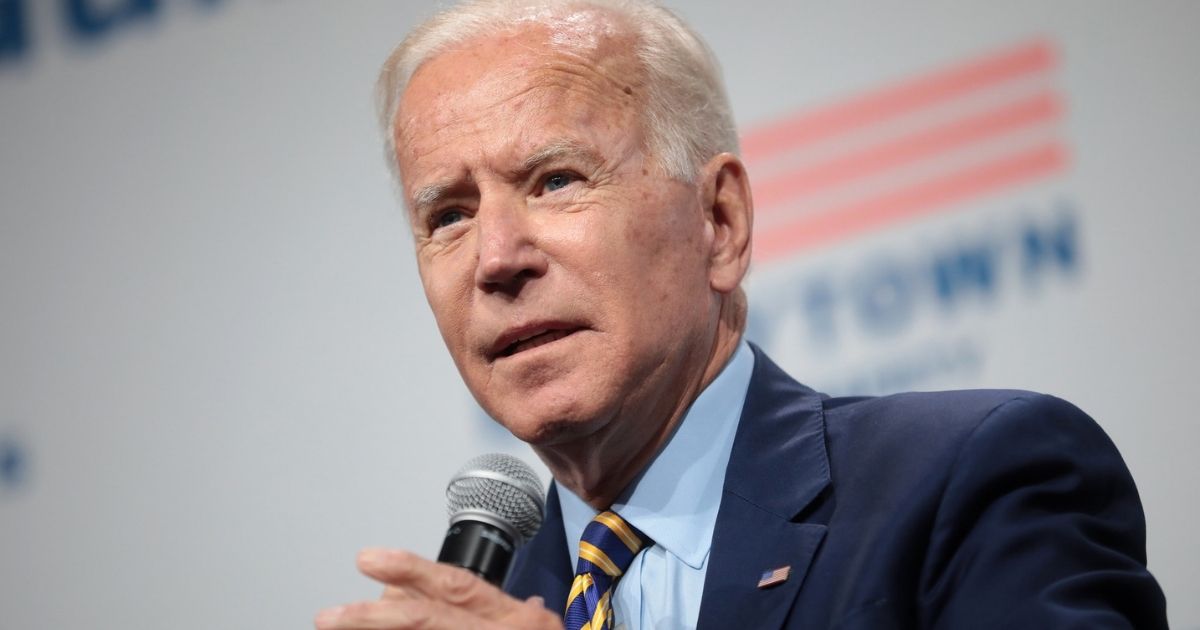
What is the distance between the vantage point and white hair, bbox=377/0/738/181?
211cm

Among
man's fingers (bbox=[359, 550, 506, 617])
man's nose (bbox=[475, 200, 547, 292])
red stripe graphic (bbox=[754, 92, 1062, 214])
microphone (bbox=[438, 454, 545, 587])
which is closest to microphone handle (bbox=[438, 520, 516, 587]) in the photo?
microphone (bbox=[438, 454, 545, 587])

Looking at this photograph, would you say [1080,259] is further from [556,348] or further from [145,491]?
[145,491]

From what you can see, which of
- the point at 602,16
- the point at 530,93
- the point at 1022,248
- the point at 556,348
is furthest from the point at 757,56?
the point at 556,348

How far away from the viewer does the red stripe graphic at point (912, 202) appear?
2846mm

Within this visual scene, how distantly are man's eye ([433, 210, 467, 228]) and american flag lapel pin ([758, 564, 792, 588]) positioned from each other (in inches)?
29.8

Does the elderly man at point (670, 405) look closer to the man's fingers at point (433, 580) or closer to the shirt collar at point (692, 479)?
the shirt collar at point (692, 479)

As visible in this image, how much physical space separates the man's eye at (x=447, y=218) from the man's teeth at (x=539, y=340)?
269 mm

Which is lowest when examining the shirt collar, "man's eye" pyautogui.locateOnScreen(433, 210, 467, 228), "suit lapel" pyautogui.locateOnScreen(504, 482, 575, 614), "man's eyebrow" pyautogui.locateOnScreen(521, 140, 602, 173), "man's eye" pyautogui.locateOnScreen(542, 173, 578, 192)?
"suit lapel" pyautogui.locateOnScreen(504, 482, 575, 614)

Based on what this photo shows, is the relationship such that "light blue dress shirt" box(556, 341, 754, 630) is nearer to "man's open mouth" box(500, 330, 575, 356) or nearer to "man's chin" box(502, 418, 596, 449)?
"man's chin" box(502, 418, 596, 449)

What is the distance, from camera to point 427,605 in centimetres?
134

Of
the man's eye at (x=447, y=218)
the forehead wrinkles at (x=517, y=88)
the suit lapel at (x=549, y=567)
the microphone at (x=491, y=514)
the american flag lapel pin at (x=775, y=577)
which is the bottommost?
the suit lapel at (x=549, y=567)

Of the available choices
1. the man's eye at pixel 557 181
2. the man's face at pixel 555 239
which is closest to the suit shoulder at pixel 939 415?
the man's face at pixel 555 239

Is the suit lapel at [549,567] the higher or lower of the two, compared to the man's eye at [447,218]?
lower

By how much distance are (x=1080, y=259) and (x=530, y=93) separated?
1.42 m
